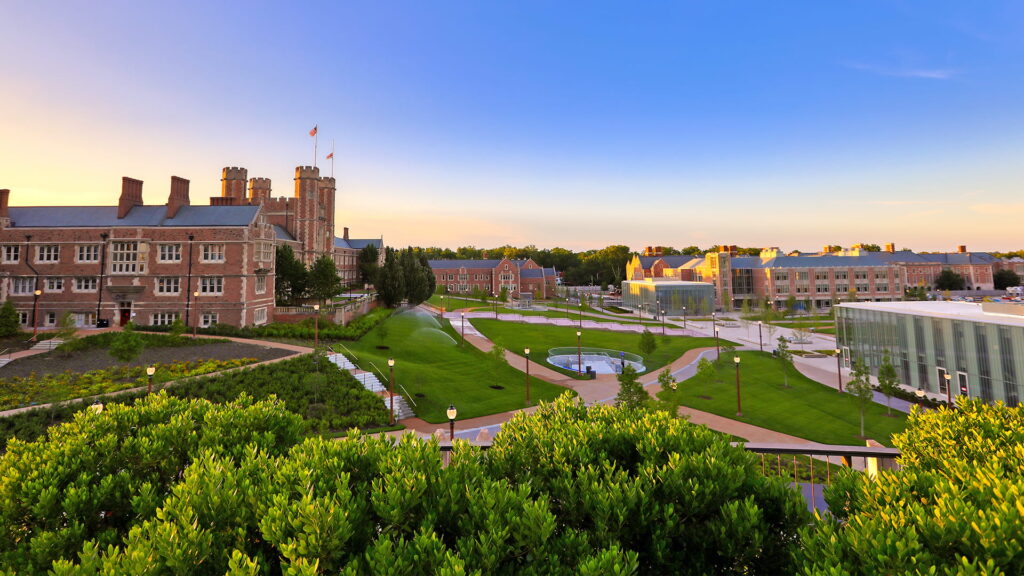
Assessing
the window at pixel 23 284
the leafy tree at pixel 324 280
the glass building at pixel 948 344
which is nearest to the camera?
the glass building at pixel 948 344

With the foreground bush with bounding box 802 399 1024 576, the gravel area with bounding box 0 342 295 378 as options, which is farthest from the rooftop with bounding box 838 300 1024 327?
the gravel area with bounding box 0 342 295 378

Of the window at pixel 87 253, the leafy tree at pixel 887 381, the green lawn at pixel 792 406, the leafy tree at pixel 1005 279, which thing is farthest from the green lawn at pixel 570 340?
the leafy tree at pixel 1005 279

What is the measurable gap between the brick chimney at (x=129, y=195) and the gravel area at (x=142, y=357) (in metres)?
18.3

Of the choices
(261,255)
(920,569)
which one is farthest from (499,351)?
(920,569)

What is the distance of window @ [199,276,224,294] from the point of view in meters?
41.5

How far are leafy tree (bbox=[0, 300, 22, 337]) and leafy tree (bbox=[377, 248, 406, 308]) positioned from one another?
3630 cm

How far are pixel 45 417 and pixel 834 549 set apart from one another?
3035cm

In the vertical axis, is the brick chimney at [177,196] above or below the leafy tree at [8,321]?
above

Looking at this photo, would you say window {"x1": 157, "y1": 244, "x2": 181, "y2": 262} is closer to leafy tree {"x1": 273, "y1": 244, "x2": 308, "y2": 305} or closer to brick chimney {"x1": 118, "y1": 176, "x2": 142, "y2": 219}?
brick chimney {"x1": 118, "y1": 176, "x2": 142, "y2": 219}

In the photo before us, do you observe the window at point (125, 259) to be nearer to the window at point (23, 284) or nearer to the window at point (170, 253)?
the window at point (170, 253)

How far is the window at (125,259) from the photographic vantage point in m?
41.5

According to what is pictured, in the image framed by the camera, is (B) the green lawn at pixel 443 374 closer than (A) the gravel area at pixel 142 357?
No

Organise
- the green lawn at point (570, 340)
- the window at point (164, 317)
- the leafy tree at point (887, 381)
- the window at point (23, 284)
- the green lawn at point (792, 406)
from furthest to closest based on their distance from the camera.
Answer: the green lawn at point (570, 340) < the window at point (164, 317) < the window at point (23, 284) < the leafy tree at point (887, 381) < the green lawn at point (792, 406)

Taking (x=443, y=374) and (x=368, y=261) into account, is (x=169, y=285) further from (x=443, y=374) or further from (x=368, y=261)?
(x=368, y=261)
